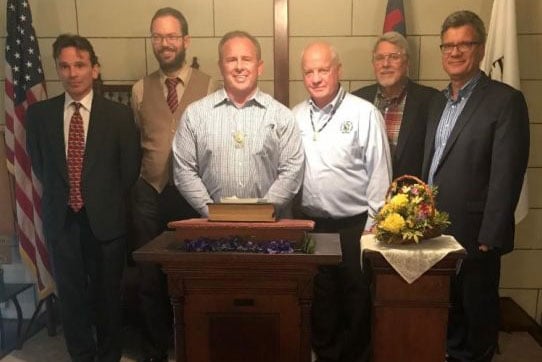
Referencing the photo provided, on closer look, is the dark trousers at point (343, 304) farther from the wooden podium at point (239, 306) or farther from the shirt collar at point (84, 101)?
the shirt collar at point (84, 101)

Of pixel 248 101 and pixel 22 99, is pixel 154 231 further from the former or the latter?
pixel 22 99

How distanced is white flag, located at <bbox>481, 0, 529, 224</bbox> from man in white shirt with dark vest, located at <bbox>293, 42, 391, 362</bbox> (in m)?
0.99

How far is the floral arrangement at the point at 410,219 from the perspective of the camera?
6.45 ft

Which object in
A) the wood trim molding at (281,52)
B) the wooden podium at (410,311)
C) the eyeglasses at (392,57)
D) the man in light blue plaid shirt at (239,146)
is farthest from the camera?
the wood trim molding at (281,52)

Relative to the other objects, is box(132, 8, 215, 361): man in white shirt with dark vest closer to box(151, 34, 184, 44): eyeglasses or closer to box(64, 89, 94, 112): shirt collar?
box(151, 34, 184, 44): eyeglasses

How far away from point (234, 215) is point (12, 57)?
1.87 metres

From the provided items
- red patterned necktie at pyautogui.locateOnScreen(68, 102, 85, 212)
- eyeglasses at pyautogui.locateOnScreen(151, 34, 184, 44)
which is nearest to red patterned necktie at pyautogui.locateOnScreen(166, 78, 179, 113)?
eyeglasses at pyautogui.locateOnScreen(151, 34, 184, 44)

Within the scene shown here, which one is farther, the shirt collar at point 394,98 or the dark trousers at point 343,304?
the shirt collar at point 394,98

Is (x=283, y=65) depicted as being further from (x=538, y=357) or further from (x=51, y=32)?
(x=538, y=357)

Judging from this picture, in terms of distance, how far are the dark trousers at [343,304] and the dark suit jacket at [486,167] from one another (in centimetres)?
45

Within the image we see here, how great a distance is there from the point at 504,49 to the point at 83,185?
2.49m

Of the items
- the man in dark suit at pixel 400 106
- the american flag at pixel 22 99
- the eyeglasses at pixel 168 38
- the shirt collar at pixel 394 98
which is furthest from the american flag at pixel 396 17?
the american flag at pixel 22 99

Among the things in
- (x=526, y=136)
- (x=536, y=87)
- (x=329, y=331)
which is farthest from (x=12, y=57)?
(x=536, y=87)

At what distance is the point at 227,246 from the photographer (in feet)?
6.43
